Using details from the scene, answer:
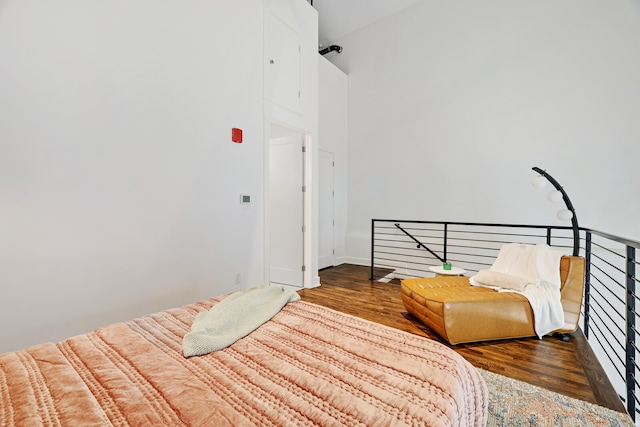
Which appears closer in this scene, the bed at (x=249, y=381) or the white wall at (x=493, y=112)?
the bed at (x=249, y=381)

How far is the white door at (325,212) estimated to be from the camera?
17.0 feet

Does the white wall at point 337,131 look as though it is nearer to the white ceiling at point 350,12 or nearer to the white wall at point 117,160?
the white ceiling at point 350,12

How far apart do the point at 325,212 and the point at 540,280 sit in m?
3.36

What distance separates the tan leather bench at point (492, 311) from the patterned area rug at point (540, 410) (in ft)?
1.90

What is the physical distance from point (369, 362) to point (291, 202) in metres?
3.25

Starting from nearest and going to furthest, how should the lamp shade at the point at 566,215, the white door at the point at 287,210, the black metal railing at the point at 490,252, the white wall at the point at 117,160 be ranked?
the white wall at the point at 117,160
the lamp shade at the point at 566,215
the black metal railing at the point at 490,252
the white door at the point at 287,210

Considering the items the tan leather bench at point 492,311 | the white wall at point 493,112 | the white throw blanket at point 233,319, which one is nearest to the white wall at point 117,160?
the white throw blanket at point 233,319

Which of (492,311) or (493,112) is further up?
(493,112)

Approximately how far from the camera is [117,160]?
209 cm

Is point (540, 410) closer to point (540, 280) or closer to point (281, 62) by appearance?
point (540, 280)

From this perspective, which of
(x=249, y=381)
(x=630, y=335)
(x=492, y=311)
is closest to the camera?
(x=249, y=381)

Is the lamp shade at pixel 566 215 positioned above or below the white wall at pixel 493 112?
below

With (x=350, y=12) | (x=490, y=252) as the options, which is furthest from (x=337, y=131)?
(x=490, y=252)

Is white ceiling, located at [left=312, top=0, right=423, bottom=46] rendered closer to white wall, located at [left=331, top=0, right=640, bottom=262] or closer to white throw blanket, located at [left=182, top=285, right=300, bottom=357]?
white wall, located at [left=331, top=0, right=640, bottom=262]
